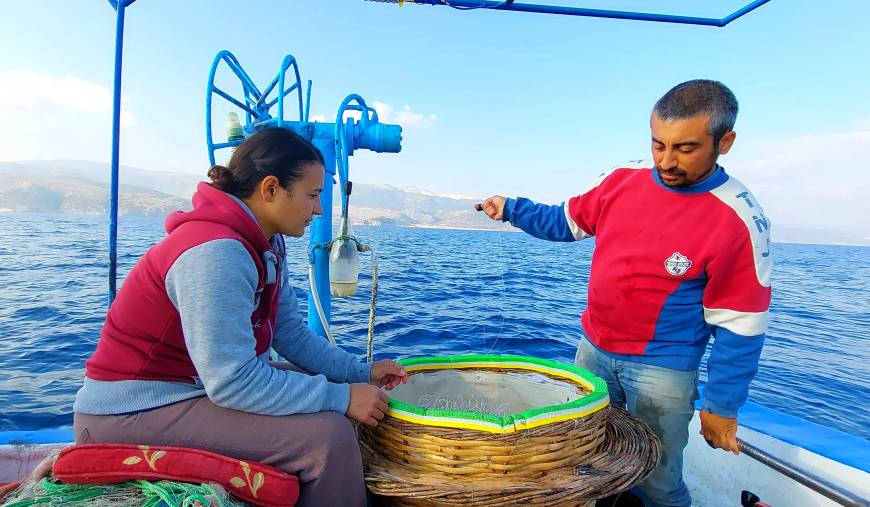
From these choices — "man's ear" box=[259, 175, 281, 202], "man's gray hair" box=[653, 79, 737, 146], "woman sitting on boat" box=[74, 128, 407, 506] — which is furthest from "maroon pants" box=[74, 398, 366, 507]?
"man's gray hair" box=[653, 79, 737, 146]

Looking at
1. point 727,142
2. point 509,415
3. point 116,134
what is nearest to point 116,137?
point 116,134

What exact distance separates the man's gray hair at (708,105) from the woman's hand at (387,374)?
142 cm

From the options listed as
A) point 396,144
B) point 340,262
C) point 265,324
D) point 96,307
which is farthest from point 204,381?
point 96,307

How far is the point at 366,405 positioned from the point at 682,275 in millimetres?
1301

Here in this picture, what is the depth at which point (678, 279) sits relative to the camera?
1.90m

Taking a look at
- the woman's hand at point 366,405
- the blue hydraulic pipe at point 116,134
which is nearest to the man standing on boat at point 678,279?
the woman's hand at point 366,405

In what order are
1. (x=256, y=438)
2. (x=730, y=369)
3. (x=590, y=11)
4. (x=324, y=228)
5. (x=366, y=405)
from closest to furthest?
(x=256, y=438), (x=366, y=405), (x=730, y=369), (x=590, y=11), (x=324, y=228)

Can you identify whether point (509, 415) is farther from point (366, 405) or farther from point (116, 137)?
point (116, 137)

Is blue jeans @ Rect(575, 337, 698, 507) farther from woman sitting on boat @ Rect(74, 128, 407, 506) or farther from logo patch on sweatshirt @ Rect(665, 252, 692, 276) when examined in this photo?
woman sitting on boat @ Rect(74, 128, 407, 506)

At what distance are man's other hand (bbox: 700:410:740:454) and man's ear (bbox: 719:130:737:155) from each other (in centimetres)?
103

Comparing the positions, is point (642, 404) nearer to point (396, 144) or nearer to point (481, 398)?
point (481, 398)

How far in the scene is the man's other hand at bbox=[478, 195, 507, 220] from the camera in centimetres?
241

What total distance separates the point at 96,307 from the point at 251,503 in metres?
10.7

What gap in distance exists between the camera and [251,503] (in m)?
1.38
